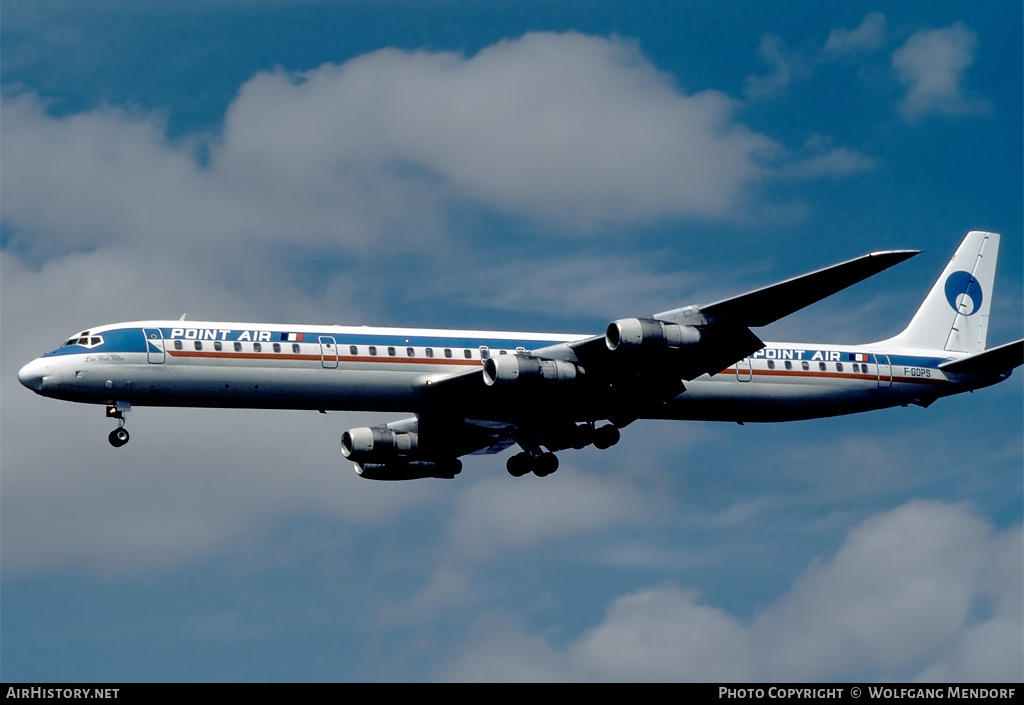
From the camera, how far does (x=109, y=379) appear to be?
5388 cm

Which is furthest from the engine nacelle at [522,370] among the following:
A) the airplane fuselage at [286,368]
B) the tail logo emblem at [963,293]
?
the tail logo emblem at [963,293]

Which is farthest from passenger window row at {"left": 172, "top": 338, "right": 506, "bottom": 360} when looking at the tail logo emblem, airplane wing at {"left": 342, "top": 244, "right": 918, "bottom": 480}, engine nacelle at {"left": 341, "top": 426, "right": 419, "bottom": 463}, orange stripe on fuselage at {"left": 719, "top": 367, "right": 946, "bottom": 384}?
the tail logo emblem

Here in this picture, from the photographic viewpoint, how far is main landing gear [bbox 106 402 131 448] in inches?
2138

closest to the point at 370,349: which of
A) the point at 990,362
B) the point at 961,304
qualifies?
the point at 990,362

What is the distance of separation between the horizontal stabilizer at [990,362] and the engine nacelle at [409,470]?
21035mm

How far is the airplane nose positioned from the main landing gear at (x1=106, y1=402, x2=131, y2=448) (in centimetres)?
247

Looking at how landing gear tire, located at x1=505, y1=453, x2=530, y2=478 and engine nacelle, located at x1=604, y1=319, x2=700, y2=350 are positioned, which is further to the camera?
landing gear tire, located at x1=505, y1=453, x2=530, y2=478

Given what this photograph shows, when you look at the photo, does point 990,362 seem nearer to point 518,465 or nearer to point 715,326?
point 715,326

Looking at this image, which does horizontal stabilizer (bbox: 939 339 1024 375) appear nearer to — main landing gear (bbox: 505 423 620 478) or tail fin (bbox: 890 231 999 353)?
tail fin (bbox: 890 231 999 353)

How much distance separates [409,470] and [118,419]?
546 inches

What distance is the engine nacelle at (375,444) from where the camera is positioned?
205ft

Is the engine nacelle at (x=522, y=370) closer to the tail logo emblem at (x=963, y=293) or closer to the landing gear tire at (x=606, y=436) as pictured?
the landing gear tire at (x=606, y=436)

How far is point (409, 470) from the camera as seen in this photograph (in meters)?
64.2

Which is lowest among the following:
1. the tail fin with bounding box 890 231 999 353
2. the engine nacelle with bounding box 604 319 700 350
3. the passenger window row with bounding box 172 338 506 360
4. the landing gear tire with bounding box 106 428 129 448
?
the landing gear tire with bounding box 106 428 129 448
